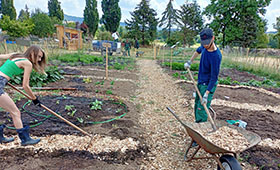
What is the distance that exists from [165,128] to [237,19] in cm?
2526

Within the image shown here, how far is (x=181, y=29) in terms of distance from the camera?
37.0 m

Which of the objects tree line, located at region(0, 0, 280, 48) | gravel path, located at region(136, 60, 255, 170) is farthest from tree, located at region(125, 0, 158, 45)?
gravel path, located at region(136, 60, 255, 170)

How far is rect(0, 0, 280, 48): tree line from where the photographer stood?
22.0 metres

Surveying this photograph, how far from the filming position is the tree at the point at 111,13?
3309 cm

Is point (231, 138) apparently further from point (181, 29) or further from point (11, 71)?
point (181, 29)

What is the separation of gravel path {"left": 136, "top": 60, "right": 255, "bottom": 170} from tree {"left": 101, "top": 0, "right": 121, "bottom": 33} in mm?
29900

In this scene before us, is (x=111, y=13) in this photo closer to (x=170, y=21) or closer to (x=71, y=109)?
(x=170, y=21)

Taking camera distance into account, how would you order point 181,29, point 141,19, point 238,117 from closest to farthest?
point 238,117 < point 141,19 < point 181,29

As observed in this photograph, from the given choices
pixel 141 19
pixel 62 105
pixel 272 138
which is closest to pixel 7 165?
pixel 62 105

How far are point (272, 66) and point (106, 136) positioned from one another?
11490 millimetres

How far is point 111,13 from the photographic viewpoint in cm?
3294

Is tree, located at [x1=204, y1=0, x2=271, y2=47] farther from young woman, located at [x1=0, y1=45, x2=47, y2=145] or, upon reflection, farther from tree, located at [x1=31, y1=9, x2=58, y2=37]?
young woman, located at [x1=0, y1=45, x2=47, y2=145]

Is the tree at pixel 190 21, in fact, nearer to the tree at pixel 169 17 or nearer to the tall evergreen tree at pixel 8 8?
the tree at pixel 169 17

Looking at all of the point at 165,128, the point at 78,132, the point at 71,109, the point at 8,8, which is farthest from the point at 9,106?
the point at 8,8
